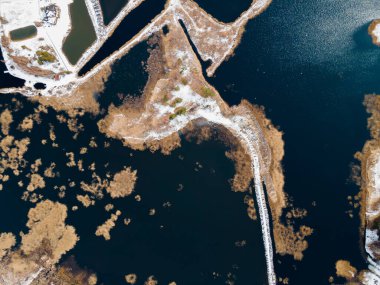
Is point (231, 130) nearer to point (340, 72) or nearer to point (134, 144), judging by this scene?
point (134, 144)

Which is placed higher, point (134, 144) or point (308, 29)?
point (308, 29)

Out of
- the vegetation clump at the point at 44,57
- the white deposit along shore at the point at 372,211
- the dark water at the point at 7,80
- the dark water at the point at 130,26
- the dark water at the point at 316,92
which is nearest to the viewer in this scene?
the white deposit along shore at the point at 372,211

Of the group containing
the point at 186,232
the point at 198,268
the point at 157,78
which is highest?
the point at 157,78

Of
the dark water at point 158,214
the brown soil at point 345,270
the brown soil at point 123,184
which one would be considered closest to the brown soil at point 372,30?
the dark water at point 158,214

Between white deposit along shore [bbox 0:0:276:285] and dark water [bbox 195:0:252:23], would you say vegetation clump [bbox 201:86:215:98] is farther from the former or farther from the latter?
dark water [bbox 195:0:252:23]

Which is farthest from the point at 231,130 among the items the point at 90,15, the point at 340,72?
the point at 90,15

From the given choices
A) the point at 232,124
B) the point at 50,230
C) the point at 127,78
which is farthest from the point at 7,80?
the point at 232,124

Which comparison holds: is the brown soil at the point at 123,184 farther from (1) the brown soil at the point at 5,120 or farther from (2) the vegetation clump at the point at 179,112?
(1) the brown soil at the point at 5,120
